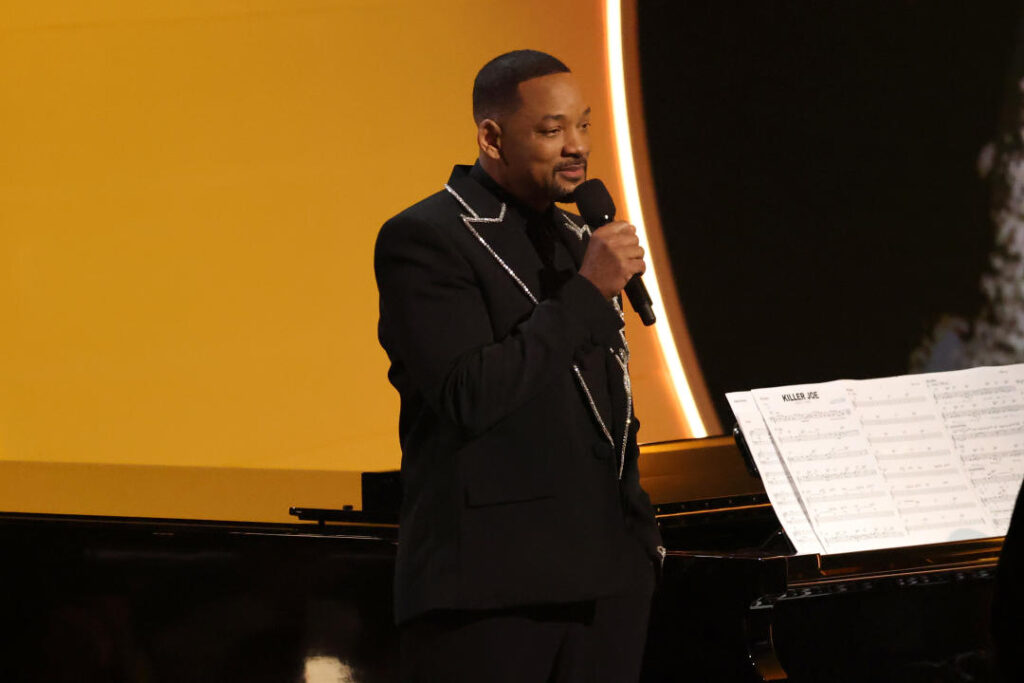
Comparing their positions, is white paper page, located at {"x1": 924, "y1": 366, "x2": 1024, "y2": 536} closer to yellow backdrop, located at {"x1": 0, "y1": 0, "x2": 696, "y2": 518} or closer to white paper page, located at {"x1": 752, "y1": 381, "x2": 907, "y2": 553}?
white paper page, located at {"x1": 752, "y1": 381, "x2": 907, "y2": 553}

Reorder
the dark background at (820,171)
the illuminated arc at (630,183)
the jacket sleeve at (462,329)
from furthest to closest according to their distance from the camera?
the dark background at (820,171) → the illuminated arc at (630,183) → the jacket sleeve at (462,329)

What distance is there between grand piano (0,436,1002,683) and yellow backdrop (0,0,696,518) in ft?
2.83

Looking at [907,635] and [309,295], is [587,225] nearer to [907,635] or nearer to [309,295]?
[907,635]

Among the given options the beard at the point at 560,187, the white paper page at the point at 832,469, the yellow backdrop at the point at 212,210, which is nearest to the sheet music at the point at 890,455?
the white paper page at the point at 832,469

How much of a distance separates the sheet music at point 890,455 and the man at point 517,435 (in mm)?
498

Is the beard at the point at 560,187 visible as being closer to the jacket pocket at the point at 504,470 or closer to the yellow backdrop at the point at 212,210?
the jacket pocket at the point at 504,470

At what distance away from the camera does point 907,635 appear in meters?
2.01

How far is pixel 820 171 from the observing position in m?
4.09

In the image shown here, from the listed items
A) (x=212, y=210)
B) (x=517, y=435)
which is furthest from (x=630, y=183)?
(x=517, y=435)

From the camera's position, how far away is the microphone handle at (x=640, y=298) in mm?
1530

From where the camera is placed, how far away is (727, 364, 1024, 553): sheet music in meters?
1.95

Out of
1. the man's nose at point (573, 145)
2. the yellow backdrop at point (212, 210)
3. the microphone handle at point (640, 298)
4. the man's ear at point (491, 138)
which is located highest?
the yellow backdrop at point (212, 210)

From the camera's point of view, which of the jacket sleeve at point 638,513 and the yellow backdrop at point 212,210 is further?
the yellow backdrop at point 212,210

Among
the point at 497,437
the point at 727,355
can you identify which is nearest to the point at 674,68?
the point at 727,355
